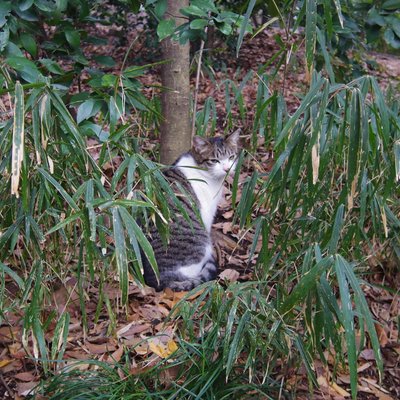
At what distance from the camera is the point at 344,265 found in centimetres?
158

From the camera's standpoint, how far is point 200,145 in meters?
3.13

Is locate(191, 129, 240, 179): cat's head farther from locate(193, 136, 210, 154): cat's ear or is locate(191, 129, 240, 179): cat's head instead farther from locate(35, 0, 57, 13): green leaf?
locate(35, 0, 57, 13): green leaf

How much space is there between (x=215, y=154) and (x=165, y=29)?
85 centimetres

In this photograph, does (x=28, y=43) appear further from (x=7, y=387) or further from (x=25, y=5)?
(x=7, y=387)

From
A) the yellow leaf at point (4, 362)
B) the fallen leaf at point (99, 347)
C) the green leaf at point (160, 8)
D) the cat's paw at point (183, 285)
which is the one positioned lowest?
the yellow leaf at point (4, 362)

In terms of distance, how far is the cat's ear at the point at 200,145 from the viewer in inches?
122

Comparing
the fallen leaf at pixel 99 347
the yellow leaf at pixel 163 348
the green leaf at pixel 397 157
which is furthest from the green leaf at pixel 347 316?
the fallen leaf at pixel 99 347

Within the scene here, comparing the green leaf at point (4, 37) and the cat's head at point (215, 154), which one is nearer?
the green leaf at point (4, 37)

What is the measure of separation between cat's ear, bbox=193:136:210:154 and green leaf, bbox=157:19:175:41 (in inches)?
27.7

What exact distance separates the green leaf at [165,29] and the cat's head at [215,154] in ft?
2.31

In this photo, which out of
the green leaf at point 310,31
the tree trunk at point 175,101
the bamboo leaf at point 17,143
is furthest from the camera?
the tree trunk at point 175,101

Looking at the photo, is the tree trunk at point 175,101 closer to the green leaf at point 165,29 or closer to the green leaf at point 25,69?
the green leaf at point 165,29

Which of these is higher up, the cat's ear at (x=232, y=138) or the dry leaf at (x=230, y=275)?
the cat's ear at (x=232, y=138)

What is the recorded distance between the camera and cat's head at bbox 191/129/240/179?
3143mm
